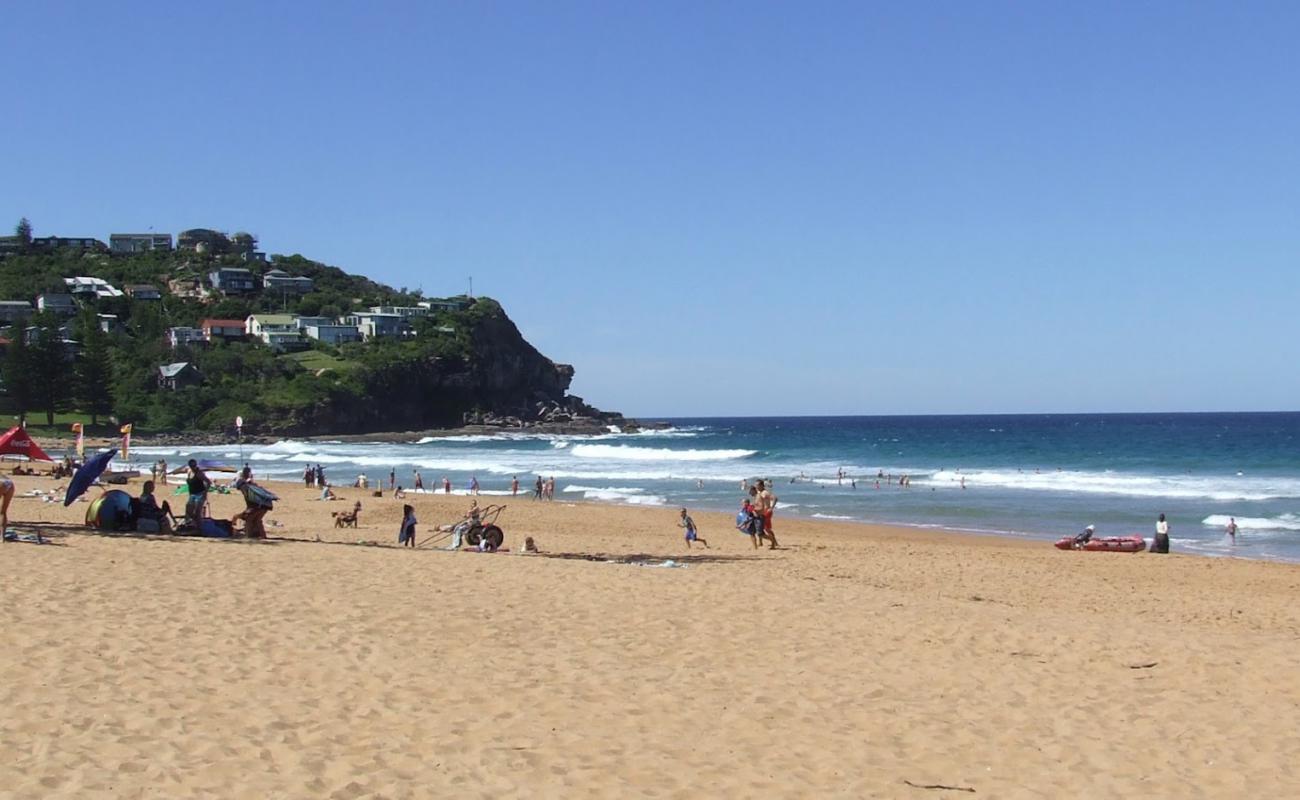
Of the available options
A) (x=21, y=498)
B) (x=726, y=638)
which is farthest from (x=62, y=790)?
(x=21, y=498)

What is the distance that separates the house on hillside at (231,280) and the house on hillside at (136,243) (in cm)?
2465

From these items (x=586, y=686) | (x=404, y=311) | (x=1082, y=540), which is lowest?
(x=1082, y=540)

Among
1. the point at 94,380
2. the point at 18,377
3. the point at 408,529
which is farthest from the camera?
the point at 94,380

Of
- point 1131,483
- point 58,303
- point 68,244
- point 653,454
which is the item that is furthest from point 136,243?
point 1131,483

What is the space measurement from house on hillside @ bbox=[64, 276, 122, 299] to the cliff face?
41.0 meters

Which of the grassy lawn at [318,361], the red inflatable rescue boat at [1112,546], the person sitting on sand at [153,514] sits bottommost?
the red inflatable rescue boat at [1112,546]

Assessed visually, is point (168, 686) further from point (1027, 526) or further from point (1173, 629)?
point (1027, 526)

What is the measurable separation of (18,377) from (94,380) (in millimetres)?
5541

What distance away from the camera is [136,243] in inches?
6260

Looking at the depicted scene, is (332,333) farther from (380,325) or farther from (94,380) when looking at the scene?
(94,380)

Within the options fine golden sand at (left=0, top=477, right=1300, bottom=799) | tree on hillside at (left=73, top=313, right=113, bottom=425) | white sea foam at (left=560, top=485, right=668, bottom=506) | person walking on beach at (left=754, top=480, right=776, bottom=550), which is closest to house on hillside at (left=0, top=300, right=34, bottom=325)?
tree on hillside at (left=73, top=313, right=113, bottom=425)

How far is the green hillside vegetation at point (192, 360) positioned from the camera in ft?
292

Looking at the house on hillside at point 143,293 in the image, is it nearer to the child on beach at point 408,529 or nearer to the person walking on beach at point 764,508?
the child on beach at point 408,529

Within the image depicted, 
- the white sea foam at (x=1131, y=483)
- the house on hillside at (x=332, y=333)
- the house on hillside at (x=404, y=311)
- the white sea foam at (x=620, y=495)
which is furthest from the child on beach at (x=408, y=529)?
the house on hillside at (x=404, y=311)
